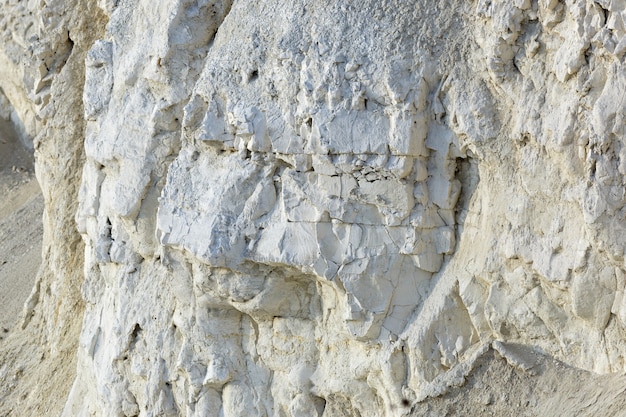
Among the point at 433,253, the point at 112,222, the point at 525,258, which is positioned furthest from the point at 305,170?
the point at 112,222

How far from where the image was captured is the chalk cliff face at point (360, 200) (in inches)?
250

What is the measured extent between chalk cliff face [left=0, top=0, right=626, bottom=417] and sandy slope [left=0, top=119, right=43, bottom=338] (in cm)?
378

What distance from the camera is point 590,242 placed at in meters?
6.25

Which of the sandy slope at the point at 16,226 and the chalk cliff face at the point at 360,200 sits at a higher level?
the chalk cliff face at the point at 360,200

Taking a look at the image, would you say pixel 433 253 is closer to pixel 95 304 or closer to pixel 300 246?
pixel 300 246

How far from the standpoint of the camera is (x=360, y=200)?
7.12 m

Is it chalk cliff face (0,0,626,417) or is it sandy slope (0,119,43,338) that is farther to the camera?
sandy slope (0,119,43,338)

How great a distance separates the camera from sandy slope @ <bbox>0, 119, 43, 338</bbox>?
40.3 feet

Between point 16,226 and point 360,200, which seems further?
point 16,226

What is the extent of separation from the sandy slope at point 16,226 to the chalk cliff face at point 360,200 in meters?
3.78

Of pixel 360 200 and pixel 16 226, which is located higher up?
pixel 360 200

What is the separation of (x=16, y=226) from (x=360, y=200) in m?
7.48

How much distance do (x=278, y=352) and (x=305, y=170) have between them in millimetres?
1513

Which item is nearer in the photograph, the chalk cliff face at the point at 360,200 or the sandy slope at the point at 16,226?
the chalk cliff face at the point at 360,200
